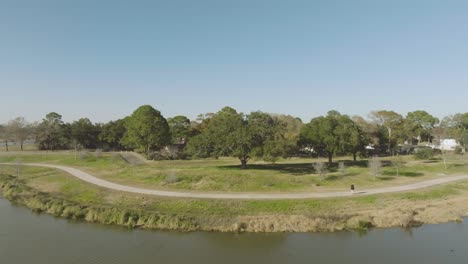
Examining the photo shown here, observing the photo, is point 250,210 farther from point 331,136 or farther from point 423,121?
point 423,121

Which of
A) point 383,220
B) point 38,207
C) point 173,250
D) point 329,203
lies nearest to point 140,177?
point 38,207

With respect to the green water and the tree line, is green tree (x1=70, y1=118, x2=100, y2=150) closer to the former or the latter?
the tree line

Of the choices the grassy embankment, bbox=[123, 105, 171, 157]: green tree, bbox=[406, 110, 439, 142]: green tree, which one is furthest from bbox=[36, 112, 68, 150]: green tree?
bbox=[406, 110, 439, 142]: green tree

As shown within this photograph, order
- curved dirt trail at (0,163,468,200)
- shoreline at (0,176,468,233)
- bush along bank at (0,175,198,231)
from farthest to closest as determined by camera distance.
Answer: curved dirt trail at (0,163,468,200), bush along bank at (0,175,198,231), shoreline at (0,176,468,233)

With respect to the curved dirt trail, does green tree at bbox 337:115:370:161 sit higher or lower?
higher

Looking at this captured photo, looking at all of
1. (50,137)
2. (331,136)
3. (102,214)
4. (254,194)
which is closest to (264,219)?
(254,194)

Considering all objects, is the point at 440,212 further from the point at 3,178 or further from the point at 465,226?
the point at 3,178
